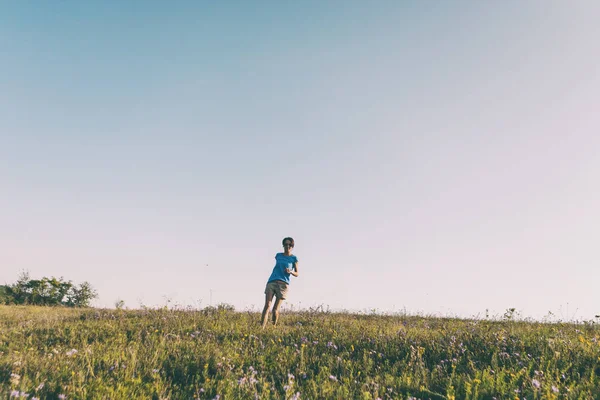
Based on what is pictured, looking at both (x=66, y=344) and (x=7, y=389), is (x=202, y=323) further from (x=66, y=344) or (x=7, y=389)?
(x=7, y=389)

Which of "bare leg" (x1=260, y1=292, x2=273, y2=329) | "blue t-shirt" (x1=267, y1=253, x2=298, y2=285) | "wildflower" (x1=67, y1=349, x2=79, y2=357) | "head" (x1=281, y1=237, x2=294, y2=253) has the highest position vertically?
"head" (x1=281, y1=237, x2=294, y2=253)

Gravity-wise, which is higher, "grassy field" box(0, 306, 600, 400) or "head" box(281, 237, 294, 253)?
"head" box(281, 237, 294, 253)

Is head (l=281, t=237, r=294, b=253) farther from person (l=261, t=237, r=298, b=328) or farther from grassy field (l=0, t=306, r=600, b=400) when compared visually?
grassy field (l=0, t=306, r=600, b=400)

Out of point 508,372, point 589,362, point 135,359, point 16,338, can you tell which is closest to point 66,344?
point 16,338

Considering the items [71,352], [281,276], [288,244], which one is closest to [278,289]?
[281,276]

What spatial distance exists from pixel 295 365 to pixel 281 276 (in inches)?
140

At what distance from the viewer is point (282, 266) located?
844 centimetres

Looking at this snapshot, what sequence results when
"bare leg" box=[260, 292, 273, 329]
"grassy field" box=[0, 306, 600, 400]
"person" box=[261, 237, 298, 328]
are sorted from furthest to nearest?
"person" box=[261, 237, 298, 328], "bare leg" box=[260, 292, 273, 329], "grassy field" box=[0, 306, 600, 400]

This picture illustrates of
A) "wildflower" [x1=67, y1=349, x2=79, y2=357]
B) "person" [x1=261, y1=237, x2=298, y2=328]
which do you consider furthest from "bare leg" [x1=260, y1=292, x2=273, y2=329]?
"wildflower" [x1=67, y1=349, x2=79, y2=357]

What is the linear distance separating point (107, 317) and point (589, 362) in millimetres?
9224

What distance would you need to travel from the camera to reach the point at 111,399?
349cm

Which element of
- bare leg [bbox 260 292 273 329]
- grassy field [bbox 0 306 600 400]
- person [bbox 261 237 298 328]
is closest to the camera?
grassy field [bbox 0 306 600 400]

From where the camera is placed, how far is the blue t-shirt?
837 centimetres

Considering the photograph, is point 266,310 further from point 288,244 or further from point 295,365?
point 295,365
